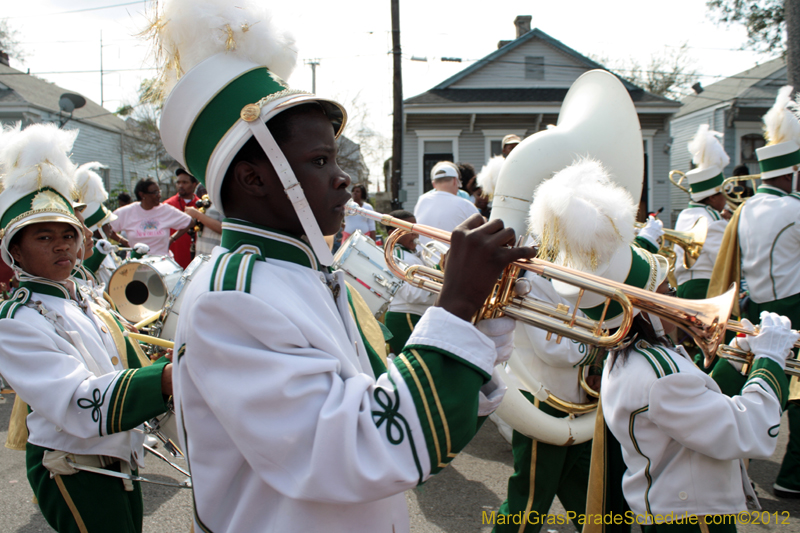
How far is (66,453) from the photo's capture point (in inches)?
88.7

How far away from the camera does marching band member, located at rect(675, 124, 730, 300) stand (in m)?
6.14

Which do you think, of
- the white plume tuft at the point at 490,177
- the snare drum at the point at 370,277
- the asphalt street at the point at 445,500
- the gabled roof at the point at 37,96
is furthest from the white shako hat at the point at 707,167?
the gabled roof at the point at 37,96

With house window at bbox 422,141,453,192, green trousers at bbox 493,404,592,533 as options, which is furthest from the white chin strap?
house window at bbox 422,141,453,192

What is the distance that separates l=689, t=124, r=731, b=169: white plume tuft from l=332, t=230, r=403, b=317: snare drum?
14.1ft

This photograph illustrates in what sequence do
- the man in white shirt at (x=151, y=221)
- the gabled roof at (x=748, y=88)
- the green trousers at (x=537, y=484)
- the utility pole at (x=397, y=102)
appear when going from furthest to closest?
the gabled roof at (x=748, y=88)
the utility pole at (x=397, y=102)
the man in white shirt at (x=151, y=221)
the green trousers at (x=537, y=484)

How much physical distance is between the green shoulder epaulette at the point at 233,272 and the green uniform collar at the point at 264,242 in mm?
59

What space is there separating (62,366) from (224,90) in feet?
4.55

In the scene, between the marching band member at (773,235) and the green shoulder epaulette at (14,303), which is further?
the marching band member at (773,235)

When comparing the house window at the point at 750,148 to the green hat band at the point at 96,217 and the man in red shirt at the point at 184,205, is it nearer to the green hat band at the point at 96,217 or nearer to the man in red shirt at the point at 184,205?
the man in red shirt at the point at 184,205

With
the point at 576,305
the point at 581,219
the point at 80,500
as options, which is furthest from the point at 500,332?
the point at 80,500

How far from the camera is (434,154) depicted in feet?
60.0

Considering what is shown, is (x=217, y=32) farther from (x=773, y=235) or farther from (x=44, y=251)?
(x=773, y=235)

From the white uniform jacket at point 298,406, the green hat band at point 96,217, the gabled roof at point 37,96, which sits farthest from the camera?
the gabled roof at point 37,96

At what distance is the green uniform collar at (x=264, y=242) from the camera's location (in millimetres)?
Answer: 1359
